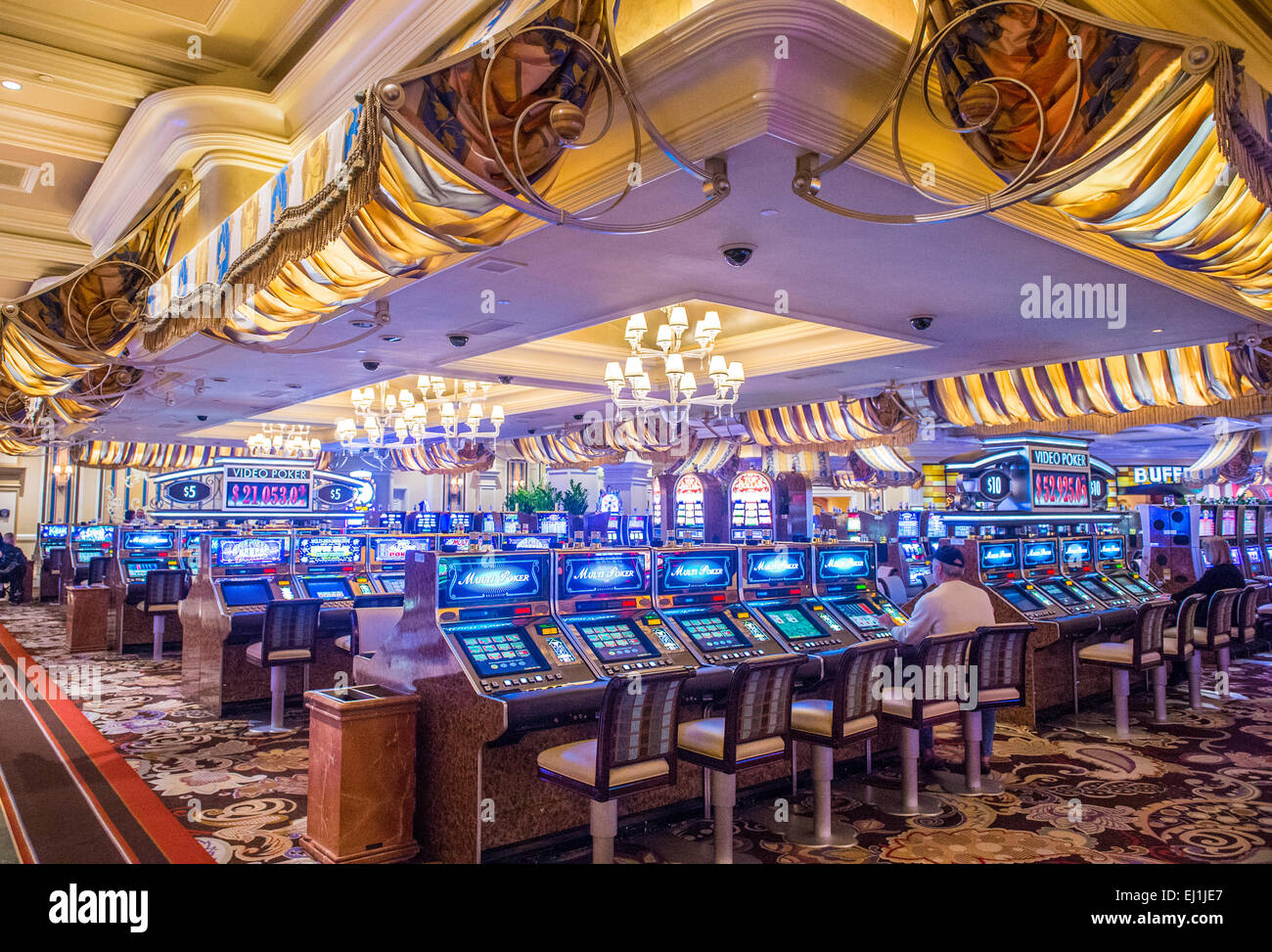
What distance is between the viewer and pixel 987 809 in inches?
170

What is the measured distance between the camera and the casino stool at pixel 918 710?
4.08 metres

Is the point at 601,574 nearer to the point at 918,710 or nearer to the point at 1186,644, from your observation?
the point at 918,710

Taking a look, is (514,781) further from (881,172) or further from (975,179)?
(975,179)

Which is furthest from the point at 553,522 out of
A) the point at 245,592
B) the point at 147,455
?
the point at 147,455

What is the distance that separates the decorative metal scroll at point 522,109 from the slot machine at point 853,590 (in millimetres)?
3183

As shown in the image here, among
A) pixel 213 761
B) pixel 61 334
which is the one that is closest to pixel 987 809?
pixel 213 761

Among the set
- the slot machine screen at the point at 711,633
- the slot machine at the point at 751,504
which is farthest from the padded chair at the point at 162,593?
the slot machine screen at the point at 711,633

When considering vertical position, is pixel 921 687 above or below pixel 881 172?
below

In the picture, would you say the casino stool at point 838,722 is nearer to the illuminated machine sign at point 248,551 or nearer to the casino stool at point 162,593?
the illuminated machine sign at point 248,551

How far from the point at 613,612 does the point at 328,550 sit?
14.5 ft

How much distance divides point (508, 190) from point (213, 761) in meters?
4.30

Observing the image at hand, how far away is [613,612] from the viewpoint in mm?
4164

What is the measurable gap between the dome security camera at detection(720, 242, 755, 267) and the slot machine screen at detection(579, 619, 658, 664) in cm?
185

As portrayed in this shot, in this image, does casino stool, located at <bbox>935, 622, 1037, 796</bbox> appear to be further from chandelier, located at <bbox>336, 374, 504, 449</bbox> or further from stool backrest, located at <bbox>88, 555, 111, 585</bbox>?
stool backrest, located at <bbox>88, 555, 111, 585</bbox>
